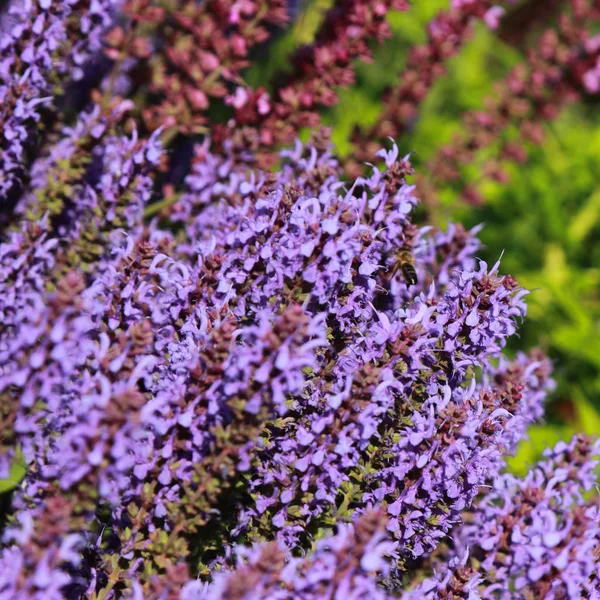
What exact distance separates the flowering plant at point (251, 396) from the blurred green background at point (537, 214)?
2.06 meters

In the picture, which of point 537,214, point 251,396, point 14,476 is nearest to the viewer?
point 251,396

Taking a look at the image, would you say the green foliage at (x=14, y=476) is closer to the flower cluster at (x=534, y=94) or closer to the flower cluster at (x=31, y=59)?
the flower cluster at (x=31, y=59)

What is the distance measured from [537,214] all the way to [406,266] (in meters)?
3.20

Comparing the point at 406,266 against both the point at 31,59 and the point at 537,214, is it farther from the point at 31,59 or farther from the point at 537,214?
the point at 537,214

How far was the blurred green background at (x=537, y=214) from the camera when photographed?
478cm

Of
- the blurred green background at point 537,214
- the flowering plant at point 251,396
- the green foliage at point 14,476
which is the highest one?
the blurred green background at point 537,214

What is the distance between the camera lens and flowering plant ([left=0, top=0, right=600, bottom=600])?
1735 millimetres

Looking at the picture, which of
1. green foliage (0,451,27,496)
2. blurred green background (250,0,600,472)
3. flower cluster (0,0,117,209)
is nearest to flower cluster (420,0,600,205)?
blurred green background (250,0,600,472)

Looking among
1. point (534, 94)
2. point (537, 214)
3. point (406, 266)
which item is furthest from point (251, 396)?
point (537, 214)

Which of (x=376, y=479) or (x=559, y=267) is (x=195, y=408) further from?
(x=559, y=267)

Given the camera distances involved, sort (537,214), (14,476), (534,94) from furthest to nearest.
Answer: (537,214) < (534,94) < (14,476)

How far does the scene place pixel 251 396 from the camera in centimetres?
176

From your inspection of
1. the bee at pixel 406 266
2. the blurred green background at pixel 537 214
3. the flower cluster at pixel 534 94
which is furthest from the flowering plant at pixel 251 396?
the blurred green background at pixel 537 214

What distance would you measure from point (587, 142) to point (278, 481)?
5.00 metres
